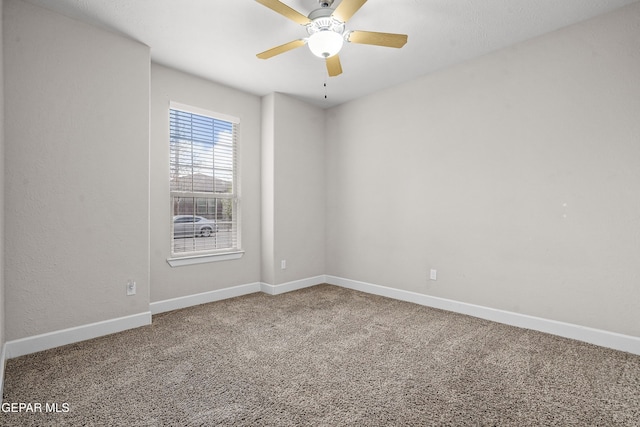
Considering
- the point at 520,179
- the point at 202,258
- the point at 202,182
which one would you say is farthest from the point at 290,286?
the point at 520,179

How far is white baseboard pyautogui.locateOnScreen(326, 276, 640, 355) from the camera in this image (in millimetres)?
2520

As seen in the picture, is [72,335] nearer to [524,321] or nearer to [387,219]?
[387,219]

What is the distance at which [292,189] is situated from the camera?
4.46m

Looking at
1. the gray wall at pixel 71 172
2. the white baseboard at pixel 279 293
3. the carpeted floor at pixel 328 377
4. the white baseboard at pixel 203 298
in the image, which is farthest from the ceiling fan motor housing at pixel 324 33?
the white baseboard at pixel 203 298

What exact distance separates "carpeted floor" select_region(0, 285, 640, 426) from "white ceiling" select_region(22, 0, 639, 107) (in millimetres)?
2677

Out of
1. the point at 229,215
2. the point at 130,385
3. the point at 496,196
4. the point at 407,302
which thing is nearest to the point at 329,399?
the point at 130,385

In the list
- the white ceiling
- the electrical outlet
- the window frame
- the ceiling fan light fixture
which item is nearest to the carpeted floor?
the electrical outlet

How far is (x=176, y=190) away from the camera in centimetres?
366

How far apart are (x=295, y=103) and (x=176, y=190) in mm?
2019

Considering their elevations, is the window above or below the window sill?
above

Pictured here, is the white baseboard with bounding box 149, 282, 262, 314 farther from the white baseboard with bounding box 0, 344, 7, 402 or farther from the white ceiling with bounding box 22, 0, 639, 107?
the white ceiling with bounding box 22, 0, 639, 107

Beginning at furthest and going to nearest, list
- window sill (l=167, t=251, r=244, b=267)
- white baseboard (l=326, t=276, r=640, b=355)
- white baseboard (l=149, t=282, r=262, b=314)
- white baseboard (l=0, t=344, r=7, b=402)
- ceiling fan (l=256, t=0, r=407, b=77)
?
window sill (l=167, t=251, r=244, b=267), white baseboard (l=149, t=282, r=262, b=314), white baseboard (l=326, t=276, r=640, b=355), ceiling fan (l=256, t=0, r=407, b=77), white baseboard (l=0, t=344, r=7, b=402)

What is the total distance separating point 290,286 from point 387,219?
5.27 ft

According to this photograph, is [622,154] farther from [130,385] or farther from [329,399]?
[130,385]
